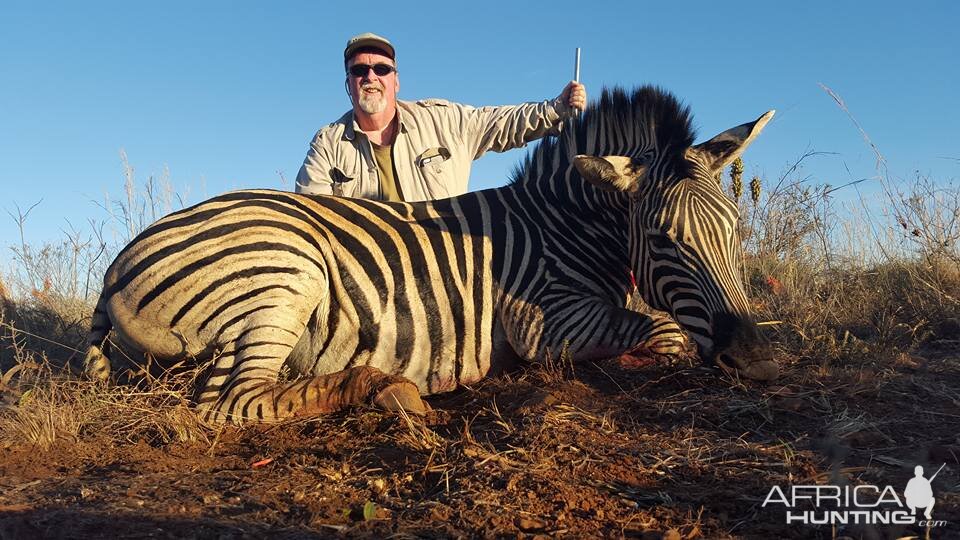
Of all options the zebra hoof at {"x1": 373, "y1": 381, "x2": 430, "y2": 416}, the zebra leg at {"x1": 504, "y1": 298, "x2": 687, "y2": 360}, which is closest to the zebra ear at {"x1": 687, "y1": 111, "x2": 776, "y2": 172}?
the zebra leg at {"x1": 504, "y1": 298, "x2": 687, "y2": 360}

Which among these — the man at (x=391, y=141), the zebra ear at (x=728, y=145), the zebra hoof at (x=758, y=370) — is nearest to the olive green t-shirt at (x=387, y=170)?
the man at (x=391, y=141)

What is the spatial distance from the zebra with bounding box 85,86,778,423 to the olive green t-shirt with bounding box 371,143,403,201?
6.11 ft

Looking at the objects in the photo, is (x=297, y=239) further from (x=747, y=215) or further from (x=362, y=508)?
(x=747, y=215)

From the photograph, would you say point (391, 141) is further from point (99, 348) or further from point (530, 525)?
point (530, 525)

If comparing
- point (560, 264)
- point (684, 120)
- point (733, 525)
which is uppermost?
point (684, 120)

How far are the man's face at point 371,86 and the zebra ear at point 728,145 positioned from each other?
302 centimetres

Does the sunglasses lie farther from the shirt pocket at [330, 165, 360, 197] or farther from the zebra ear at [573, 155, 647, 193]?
the zebra ear at [573, 155, 647, 193]

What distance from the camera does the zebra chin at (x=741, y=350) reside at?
3.20 meters

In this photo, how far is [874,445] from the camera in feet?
8.61

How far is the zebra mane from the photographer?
4.07 meters

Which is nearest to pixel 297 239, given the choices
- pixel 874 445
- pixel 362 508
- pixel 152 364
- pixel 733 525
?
pixel 152 364

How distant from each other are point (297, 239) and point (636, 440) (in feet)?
6.40

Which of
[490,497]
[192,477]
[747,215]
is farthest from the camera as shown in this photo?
[747,215]

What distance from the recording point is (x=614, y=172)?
3764 mm
